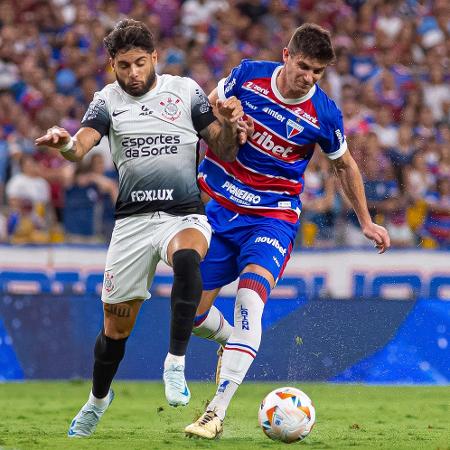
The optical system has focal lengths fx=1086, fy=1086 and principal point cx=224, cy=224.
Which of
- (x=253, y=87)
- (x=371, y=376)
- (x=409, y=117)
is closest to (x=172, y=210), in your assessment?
(x=253, y=87)

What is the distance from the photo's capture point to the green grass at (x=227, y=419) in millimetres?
7102

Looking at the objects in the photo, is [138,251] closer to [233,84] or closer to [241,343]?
[241,343]

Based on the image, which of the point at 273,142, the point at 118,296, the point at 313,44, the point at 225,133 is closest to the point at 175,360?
the point at 118,296

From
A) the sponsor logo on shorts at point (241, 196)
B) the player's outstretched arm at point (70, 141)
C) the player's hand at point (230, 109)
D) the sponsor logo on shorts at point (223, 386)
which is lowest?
the sponsor logo on shorts at point (223, 386)

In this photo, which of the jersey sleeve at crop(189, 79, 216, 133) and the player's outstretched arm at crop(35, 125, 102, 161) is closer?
the player's outstretched arm at crop(35, 125, 102, 161)

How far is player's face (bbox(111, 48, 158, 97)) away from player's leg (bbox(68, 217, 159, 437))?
0.90 meters

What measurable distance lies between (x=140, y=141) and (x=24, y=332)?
17.8 feet

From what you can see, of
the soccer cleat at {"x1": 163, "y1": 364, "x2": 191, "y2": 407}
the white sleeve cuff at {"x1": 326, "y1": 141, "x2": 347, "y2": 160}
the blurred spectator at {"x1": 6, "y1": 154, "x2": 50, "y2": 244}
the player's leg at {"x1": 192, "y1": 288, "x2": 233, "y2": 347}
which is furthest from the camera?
the blurred spectator at {"x1": 6, "y1": 154, "x2": 50, "y2": 244}

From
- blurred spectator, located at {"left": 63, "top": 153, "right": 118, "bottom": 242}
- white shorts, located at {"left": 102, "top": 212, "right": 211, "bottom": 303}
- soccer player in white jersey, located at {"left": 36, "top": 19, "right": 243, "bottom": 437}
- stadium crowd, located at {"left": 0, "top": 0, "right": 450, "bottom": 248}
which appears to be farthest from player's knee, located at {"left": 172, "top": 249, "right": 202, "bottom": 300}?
blurred spectator, located at {"left": 63, "top": 153, "right": 118, "bottom": 242}

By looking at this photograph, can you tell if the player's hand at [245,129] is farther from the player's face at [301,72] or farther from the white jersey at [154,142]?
the player's face at [301,72]

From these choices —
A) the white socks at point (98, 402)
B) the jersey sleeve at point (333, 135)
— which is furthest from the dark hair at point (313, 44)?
the white socks at point (98, 402)

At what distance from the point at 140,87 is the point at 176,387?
2.10 m

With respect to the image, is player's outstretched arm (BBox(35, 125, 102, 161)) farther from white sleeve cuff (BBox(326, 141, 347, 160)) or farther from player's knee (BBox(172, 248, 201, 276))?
white sleeve cuff (BBox(326, 141, 347, 160))

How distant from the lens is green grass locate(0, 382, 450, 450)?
7.10 meters
